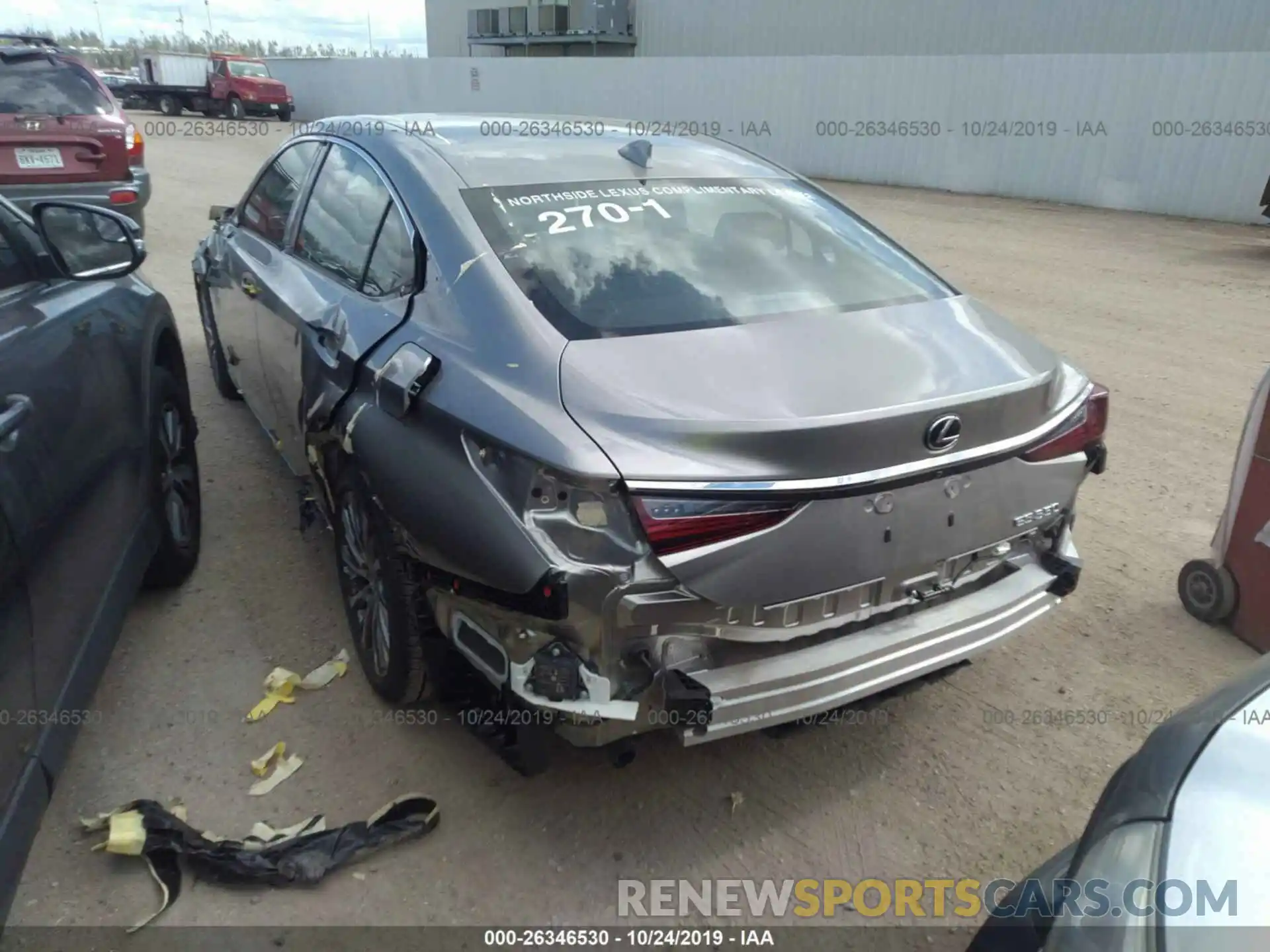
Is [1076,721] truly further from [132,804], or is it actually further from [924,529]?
[132,804]

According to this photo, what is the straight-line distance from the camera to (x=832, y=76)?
65.0ft

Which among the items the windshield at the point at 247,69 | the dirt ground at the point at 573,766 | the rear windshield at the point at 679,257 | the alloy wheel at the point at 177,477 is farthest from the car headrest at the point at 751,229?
the windshield at the point at 247,69

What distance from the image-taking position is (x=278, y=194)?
4219 mm

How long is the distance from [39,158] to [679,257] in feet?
24.3

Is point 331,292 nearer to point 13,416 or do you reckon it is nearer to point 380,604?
point 380,604

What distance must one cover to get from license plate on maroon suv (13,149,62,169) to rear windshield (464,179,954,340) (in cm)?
690

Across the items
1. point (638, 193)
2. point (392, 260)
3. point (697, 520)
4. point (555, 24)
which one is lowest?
point (697, 520)

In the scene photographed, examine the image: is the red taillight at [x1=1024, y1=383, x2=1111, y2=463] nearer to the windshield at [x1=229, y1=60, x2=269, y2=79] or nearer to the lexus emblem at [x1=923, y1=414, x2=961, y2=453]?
the lexus emblem at [x1=923, y1=414, x2=961, y2=453]

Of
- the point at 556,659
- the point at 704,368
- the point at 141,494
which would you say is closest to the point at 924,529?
the point at 704,368

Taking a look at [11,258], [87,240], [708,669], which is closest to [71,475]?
[11,258]

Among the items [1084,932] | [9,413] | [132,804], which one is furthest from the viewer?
[132,804]

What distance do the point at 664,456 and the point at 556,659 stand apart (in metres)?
0.53

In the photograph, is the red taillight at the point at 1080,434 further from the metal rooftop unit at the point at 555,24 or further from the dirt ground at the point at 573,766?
the metal rooftop unit at the point at 555,24

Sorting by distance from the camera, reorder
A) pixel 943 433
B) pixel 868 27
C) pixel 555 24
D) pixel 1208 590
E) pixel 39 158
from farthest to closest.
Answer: pixel 555 24
pixel 868 27
pixel 39 158
pixel 1208 590
pixel 943 433
